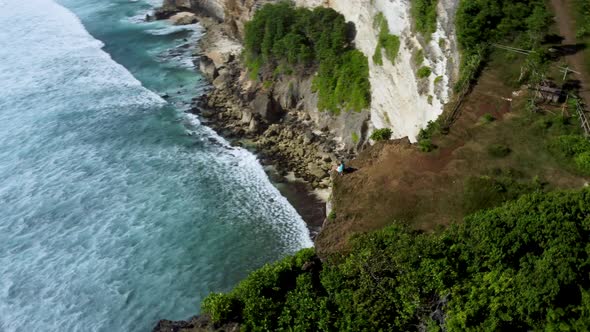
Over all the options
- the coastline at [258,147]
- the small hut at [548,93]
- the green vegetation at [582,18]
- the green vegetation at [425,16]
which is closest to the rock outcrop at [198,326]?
the coastline at [258,147]

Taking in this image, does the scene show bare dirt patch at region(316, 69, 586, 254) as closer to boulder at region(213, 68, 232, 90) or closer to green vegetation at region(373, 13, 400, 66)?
green vegetation at region(373, 13, 400, 66)

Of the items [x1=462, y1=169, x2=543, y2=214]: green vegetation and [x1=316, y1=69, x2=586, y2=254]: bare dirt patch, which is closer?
[x1=462, y1=169, x2=543, y2=214]: green vegetation

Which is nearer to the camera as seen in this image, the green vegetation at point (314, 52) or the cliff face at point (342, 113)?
the cliff face at point (342, 113)

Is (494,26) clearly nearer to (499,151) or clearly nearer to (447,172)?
(499,151)

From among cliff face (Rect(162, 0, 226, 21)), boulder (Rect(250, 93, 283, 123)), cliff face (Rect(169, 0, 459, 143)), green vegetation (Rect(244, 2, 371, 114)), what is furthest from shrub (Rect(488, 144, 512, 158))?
cliff face (Rect(162, 0, 226, 21))

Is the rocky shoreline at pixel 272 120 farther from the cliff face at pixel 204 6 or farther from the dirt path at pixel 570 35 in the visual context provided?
the dirt path at pixel 570 35

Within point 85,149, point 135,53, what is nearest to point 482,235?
point 85,149

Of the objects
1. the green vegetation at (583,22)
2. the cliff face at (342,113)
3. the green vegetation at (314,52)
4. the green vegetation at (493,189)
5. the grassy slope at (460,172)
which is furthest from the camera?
the green vegetation at (314,52)

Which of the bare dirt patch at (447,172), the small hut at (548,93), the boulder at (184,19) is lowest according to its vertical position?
the boulder at (184,19)

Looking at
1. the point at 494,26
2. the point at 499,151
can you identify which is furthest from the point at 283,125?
the point at 499,151
